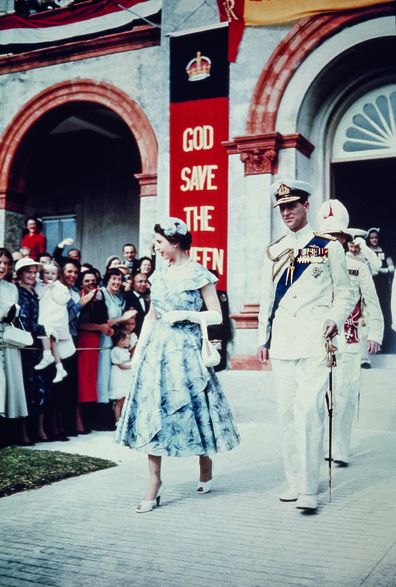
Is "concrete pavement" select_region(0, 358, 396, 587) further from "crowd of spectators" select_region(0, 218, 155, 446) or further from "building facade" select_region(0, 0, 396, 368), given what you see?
"building facade" select_region(0, 0, 396, 368)

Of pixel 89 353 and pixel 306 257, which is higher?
pixel 306 257

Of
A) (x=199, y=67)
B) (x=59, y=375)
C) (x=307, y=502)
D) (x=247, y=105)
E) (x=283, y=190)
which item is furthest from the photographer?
(x=199, y=67)

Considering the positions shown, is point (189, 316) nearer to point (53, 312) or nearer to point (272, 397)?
point (53, 312)

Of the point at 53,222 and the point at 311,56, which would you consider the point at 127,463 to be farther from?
the point at 53,222

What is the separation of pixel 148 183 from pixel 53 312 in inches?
166

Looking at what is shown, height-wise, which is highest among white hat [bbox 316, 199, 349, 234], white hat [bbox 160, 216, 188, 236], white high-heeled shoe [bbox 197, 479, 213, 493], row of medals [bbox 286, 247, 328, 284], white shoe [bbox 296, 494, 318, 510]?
white hat [bbox 316, 199, 349, 234]

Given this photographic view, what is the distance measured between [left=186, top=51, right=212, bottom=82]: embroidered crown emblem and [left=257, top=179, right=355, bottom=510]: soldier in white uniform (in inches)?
234

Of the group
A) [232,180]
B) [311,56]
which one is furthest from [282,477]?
[311,56]

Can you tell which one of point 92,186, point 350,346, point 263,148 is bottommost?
point 350,346

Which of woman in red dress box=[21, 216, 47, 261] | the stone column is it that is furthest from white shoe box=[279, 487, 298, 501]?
woman in red dress box=[21, 216, 47, 261]

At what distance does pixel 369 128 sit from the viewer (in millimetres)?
10188

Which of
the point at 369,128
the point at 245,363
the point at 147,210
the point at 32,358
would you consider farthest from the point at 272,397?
the point at 369,128

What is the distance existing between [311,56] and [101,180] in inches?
322

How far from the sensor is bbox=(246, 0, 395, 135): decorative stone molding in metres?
9.39
